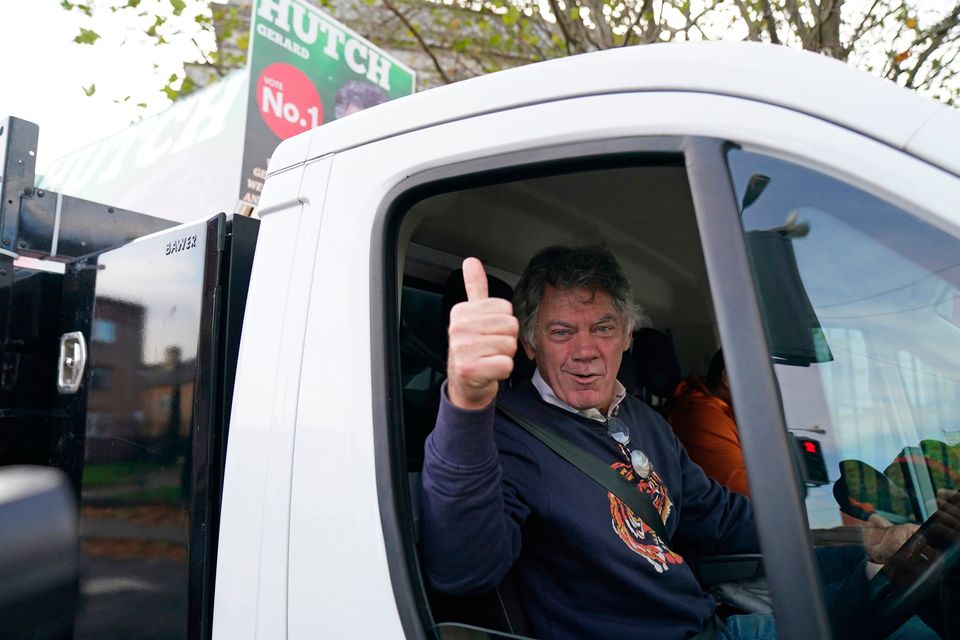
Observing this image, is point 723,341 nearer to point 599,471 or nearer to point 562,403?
point 599,471

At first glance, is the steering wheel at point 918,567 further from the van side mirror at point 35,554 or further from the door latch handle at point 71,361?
the door latch handle at point 71,361

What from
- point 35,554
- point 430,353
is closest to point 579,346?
point 430,353

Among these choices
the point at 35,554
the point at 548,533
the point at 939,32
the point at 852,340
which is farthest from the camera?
the point at 939,32

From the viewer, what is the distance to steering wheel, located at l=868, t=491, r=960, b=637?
1046 millimetres

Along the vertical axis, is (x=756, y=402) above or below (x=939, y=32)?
below

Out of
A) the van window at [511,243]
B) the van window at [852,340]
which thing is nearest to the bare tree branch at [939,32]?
the van window at [511,243]

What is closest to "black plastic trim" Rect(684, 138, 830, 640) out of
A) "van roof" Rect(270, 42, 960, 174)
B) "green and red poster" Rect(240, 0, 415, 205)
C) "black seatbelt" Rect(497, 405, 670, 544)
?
"van roof" Rect(270, 42, 960, 174)

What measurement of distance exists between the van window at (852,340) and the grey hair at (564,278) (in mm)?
878

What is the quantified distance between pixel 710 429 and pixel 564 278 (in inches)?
38.7

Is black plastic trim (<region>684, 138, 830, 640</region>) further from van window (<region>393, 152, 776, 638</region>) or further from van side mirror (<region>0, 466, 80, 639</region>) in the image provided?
van side mirror (<region>0, 466, 80, 639</region>)

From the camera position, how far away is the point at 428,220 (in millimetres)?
1751

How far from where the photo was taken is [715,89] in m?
1.08

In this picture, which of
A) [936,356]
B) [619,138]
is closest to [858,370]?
[936,356]

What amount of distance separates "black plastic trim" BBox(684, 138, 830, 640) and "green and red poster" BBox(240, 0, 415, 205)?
423 centimetres
